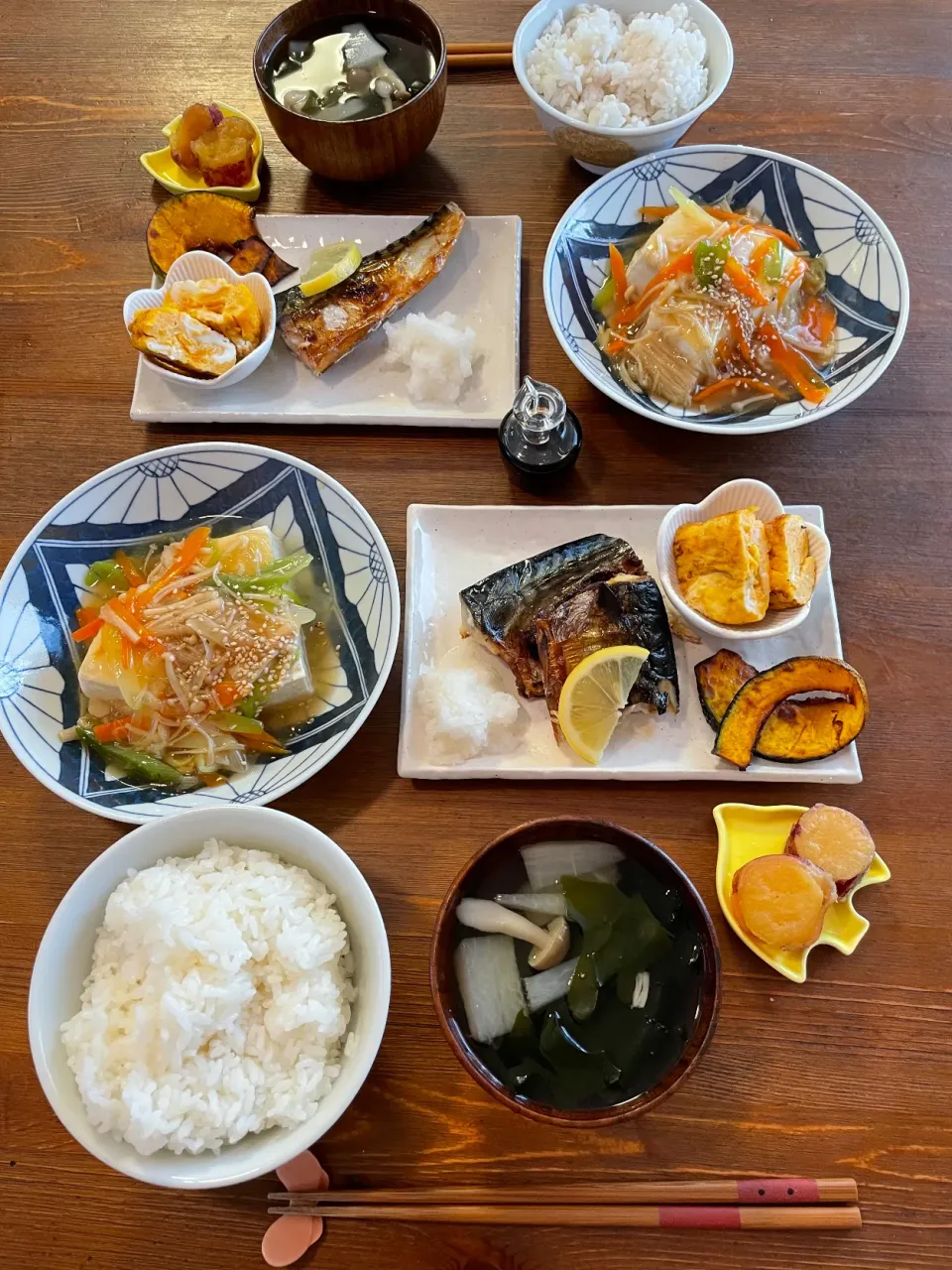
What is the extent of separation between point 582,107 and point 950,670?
160 cm

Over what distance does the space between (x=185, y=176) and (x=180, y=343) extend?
2.25ft

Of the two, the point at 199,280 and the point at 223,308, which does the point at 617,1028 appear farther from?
the point at 199,280

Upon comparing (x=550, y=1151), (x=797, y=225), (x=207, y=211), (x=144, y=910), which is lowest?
(x=550, y=1151)

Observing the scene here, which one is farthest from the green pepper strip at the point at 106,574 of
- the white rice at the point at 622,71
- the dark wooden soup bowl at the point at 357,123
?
the white rice at the point at 622,71

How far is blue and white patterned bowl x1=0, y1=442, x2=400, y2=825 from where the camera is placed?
1581mm

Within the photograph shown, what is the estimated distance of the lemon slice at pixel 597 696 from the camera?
1.58 m

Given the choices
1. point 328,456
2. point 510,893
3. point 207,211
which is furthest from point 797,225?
point 510,893

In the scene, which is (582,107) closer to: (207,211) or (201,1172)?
(207,211)

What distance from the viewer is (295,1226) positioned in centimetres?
139

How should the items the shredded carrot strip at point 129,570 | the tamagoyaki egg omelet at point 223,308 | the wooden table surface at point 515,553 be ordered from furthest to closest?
the tamagoyaki egg omelet at point 223,308 → the shredded carrot strip at point 129,570 → the wooden table surface at point 515,553

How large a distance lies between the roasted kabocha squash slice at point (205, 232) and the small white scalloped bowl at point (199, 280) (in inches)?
A: 3.1

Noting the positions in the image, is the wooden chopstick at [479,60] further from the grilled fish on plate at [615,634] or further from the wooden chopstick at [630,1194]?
the wooden chopstick at [630,1194]

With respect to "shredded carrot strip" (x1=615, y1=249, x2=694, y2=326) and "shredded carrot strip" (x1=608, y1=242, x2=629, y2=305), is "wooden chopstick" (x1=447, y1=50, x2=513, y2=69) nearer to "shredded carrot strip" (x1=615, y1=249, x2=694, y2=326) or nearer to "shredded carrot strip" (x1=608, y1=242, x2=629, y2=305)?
"shredded carrot strip" (x1=608, y1=242, x2=629, y2=305)

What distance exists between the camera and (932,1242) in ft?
4.56
